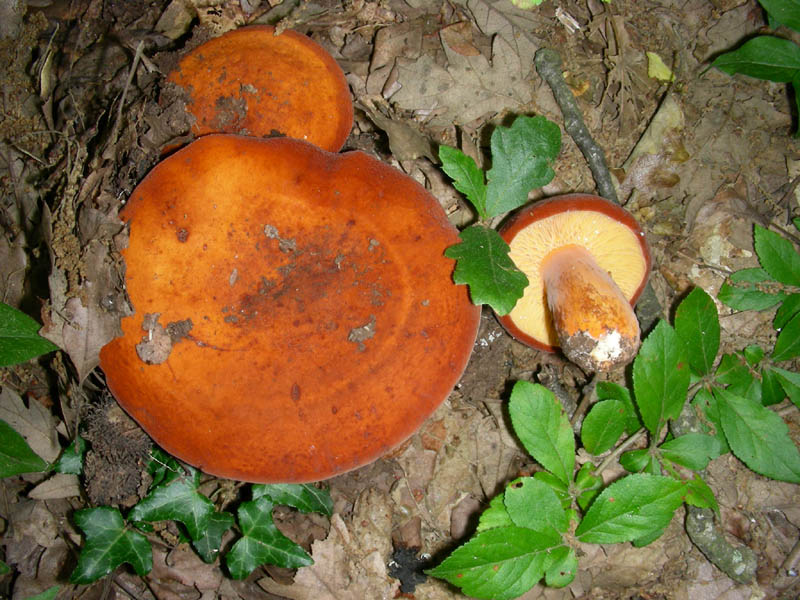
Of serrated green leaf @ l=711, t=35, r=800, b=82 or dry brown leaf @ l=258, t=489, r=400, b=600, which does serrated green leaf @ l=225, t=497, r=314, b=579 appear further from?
serrated green leaf @ l=711, t=35, r=800, b=82

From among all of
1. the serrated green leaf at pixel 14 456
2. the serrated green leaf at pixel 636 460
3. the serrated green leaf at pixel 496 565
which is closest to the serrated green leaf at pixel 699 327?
the serrated green leaf at pixel 636 460

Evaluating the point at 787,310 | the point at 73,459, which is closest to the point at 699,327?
the point at 787,310

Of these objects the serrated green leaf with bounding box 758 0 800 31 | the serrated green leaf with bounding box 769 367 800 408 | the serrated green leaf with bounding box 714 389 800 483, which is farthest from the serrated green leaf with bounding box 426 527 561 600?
the serrated green leaf with bounding box 758 0 800 31

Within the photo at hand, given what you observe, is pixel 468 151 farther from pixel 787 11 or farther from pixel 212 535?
pixel 212 535

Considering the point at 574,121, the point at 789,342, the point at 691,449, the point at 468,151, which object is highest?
the point at 574,121

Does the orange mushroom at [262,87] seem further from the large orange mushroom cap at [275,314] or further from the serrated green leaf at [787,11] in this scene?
the serrated green leaf at [787,11]

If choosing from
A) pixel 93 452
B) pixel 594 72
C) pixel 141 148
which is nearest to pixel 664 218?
pixel 594 72

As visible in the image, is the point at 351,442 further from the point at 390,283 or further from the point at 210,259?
the point at 210,259
